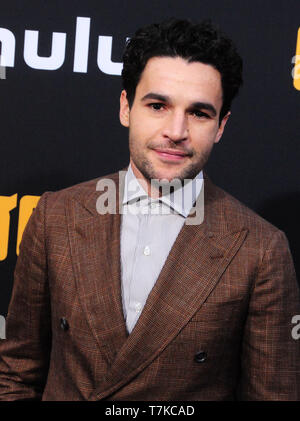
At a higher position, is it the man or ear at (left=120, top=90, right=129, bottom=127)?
ear at (left=120, top=90, right=129, bottom=127)

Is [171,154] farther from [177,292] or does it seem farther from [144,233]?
[177,292]

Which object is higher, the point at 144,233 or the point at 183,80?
the point at 183,80

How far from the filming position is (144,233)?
4.51ft

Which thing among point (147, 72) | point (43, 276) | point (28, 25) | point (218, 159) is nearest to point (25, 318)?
point (43, 276)

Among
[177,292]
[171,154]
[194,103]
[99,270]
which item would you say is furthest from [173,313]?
[194,103]

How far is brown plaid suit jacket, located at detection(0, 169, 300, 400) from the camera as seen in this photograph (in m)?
1.28

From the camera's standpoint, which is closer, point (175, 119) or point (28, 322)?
point (175, 119)

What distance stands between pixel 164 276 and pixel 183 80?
0.46 metres

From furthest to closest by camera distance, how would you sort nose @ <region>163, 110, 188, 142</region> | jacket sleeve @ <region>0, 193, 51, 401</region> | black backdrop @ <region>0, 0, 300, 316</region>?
black backdrop @ <region>0, 0, 300, 316</region>, jacket sleeve @ <region>0, 193, 51, 401</region>, nose @ <region>163, 110, 188, 142</region>

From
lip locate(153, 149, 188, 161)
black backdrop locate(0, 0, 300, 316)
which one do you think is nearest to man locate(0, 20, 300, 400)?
lip locate(153, 149, 188, 161)

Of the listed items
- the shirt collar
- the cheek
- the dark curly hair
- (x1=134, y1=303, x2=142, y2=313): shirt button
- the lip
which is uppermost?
the dark curly hair

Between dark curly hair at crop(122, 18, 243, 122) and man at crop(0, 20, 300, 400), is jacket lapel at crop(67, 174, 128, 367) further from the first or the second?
dark curly hair at crop(122, 18, 243, 122)

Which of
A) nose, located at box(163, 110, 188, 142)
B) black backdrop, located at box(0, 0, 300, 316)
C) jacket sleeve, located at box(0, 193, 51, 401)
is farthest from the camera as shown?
black backdrop, located at box(0, 0, 300, 316)

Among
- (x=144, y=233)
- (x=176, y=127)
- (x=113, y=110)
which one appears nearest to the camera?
(x=176, y=127)
